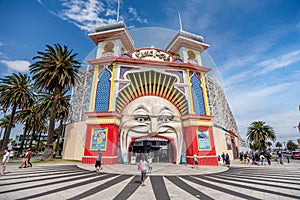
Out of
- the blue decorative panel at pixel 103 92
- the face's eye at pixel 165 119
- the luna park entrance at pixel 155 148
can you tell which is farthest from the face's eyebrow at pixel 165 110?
the blue decorative panel at pixel 103 92

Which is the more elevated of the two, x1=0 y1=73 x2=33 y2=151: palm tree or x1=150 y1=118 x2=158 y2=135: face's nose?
x1=0 y1=73 x2=33 y2=151: palm tree

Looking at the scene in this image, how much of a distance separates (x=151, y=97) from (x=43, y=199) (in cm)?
1423

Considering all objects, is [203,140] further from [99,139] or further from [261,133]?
[261,133]

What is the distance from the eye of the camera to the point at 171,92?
19.7m

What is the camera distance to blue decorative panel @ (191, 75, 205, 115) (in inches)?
765

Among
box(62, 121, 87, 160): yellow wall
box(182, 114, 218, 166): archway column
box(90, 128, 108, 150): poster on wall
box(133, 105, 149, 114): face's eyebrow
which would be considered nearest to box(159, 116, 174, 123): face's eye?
box(133, 105, 149, 114): face's eyebrow

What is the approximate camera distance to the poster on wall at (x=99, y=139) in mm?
16359

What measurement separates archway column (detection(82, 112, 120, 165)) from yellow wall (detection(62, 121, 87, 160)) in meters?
6.11

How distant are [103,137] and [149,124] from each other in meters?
5.16

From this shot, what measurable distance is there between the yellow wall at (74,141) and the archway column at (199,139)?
47.8ft

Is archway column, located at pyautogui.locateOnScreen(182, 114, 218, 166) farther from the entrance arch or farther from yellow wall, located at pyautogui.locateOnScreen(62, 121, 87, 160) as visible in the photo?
yellow wall, located at pyautogui.locateOnScreen(62, 121, 87, 160)

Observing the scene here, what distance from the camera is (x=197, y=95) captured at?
20.1 metres

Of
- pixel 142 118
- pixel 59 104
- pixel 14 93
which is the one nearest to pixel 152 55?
pixel 142 118

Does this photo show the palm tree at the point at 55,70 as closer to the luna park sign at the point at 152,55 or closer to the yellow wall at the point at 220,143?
the luna park sign at the point at 152,55
